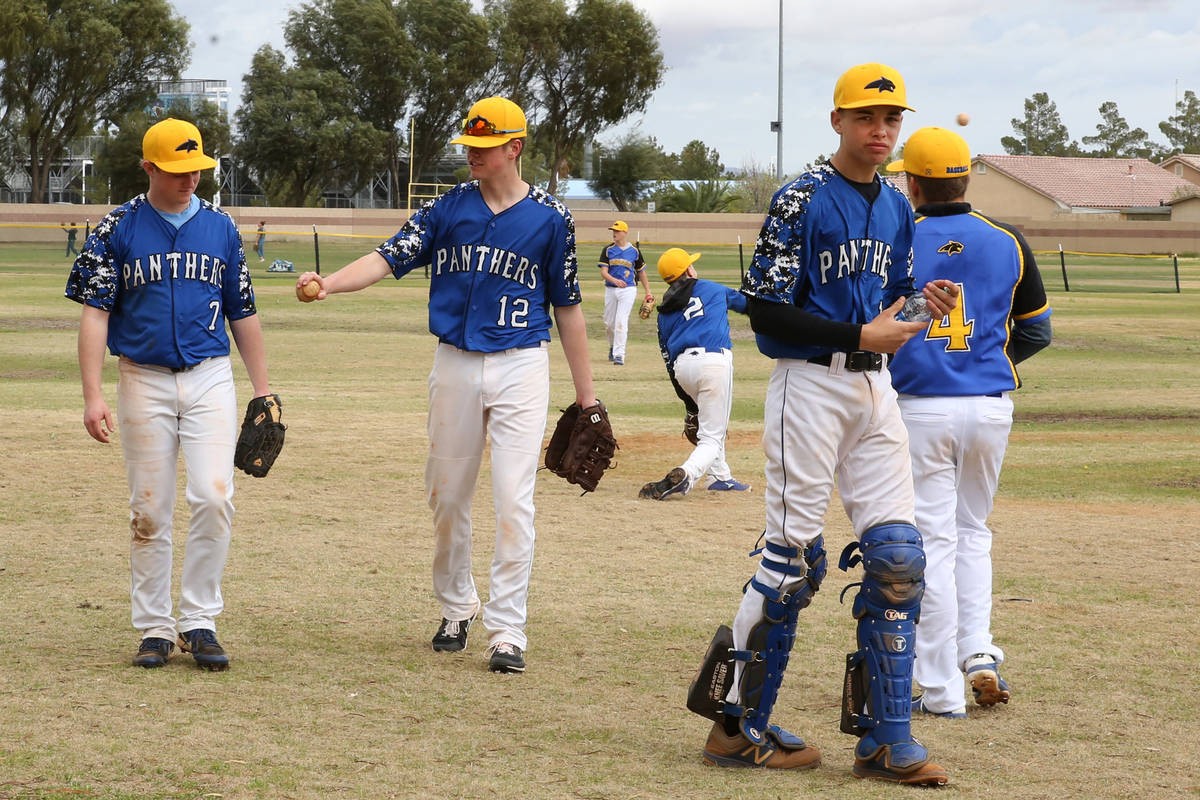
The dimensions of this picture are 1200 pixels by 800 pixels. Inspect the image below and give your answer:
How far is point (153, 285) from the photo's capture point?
579 centimetres

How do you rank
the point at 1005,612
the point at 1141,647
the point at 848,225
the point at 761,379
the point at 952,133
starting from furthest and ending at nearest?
1. the point at 761,379
2. the point at 1005,612
3. the point at 1141,647
4. the point at 952,133
5. the point at 848,225

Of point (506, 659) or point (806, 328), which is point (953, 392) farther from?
point (506, 659)

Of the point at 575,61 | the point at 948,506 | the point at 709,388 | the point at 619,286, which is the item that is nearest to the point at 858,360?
the point at 948,506

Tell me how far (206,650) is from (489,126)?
240 centimetres

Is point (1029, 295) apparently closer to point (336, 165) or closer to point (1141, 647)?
point (1141, 647)

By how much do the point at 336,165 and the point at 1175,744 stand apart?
254 ft

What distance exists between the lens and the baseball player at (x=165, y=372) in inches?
227

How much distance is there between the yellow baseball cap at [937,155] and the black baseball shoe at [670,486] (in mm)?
5031

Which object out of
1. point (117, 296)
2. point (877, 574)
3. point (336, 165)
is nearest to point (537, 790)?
point (877, 574)

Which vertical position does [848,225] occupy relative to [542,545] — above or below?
above

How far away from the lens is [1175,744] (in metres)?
4.95

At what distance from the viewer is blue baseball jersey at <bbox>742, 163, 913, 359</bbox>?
4.63 m

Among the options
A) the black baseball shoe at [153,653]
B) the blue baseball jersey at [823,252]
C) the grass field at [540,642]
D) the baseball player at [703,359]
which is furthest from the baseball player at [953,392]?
the baseball player at [703,359]

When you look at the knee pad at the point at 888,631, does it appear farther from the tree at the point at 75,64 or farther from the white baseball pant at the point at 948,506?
the tree at the point at 75,64
